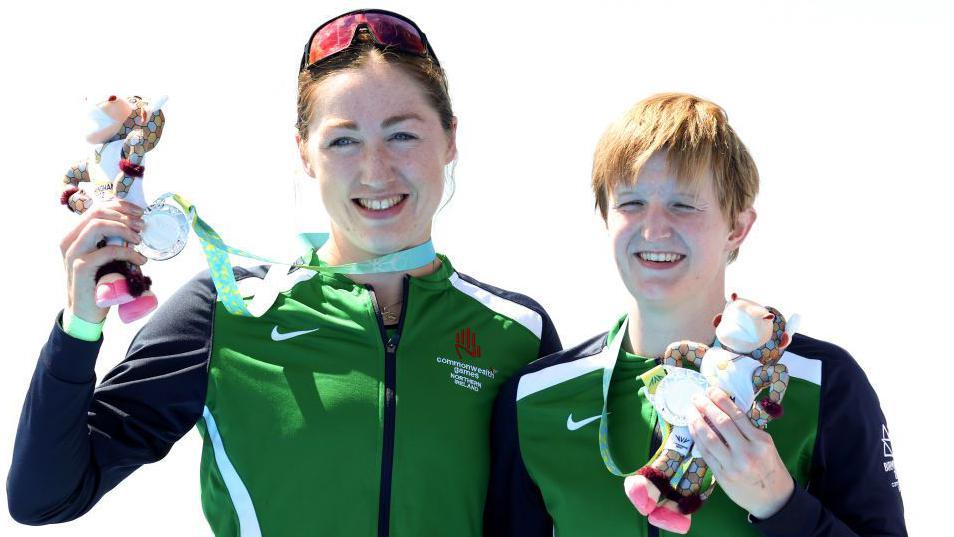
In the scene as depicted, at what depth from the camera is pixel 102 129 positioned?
3273 millimetres

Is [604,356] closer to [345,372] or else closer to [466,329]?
Answer: [466,329]

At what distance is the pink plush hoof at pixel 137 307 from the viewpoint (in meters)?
3.09

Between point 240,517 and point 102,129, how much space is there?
3.97 feet

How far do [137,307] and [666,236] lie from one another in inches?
59.1

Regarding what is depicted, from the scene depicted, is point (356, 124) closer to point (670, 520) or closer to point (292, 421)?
point (292, 421)

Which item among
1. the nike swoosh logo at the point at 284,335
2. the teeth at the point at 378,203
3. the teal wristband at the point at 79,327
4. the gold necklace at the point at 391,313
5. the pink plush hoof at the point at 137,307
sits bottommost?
the nike swoosh logo at the point at 284,335

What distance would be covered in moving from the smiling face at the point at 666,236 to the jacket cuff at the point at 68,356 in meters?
1.53

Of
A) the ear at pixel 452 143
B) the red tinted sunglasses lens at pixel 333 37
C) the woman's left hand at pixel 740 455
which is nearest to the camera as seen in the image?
the woman's left hand at pixel 740 455

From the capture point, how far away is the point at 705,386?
3.08 m

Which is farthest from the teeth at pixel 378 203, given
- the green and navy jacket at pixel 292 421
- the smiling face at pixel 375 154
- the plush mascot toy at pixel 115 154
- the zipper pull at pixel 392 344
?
the plush mascot toy at pixel 115 154

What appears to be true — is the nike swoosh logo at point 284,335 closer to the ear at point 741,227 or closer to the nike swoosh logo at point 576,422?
the nike swoosh logo at point 576,422

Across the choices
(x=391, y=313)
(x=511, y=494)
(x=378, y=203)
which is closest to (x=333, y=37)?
(x=378, y=203)

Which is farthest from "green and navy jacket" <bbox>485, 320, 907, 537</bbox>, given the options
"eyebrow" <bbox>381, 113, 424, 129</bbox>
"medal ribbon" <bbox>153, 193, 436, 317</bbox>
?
"eyebrow" <bbox>381, 113, 424, 129</bbox>

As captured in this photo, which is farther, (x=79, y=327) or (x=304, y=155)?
(x=304, y=155)
